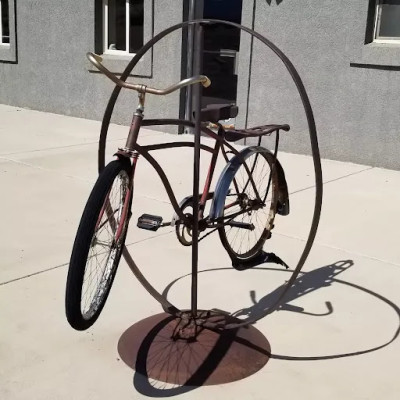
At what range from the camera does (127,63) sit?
9148 mm

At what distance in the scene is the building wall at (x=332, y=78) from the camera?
696cm

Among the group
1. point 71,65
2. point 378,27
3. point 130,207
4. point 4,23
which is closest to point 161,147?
point 130,207

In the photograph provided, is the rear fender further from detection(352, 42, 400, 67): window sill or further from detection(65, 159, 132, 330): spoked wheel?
detection(352, 42, 400, 67): window sill

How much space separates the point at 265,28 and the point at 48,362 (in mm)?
5810

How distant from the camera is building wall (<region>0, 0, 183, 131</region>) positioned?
884 cm

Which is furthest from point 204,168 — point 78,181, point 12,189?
point 12,189

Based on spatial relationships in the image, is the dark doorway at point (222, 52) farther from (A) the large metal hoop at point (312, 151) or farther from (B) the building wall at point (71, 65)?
(A) the large metal hoop at point (312, 151)

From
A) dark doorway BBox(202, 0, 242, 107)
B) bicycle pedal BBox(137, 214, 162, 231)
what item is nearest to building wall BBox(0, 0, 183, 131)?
dark doorway BBox(202, 0, 242, 107)

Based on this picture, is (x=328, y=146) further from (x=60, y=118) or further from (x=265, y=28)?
(x=60, y=118)

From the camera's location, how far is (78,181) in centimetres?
622

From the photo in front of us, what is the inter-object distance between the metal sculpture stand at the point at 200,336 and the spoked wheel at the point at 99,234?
0.33 m

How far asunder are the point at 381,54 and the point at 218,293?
4246 millimetres

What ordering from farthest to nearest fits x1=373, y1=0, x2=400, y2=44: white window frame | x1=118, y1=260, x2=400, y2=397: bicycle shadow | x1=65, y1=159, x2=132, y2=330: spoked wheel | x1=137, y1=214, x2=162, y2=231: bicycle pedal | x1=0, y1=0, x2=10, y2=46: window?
x1=0, y1=0, x2=10, y2=46: window < x1=373, y1=0, x2=400, y2=44: white window frame < x1=137, y1=214, x2=162, y2=231: bicycle pedal < x1=118, y1=260, x2=400, y2=397: bicycle shadow < x1=65, y1=159, x2=132, y2=330: spoked wheel

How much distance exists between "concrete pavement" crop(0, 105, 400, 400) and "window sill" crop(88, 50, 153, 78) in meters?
2.96
